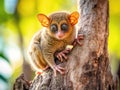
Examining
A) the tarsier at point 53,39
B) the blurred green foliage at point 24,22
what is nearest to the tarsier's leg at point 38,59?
the tarsier at point 53,39

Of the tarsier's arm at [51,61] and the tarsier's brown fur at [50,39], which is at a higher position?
the tarsier's brown fur at [50,39]

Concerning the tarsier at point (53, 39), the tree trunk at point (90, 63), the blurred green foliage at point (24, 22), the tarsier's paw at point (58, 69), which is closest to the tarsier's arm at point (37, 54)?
the tarsier at point (53, 39)

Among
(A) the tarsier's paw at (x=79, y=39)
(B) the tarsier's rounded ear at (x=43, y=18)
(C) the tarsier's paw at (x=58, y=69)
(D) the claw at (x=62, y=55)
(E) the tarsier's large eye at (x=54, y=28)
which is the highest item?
(B) the tarsier's rounded ear at (x=43, y=18)

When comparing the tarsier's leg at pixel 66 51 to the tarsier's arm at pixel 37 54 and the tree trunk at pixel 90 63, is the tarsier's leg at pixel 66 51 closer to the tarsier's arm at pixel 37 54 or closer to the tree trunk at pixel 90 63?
the tree trunk at pixel 90 63

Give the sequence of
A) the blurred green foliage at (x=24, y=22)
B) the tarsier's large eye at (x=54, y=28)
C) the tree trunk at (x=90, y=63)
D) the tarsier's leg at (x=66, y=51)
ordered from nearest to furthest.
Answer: the tree trunk at (x=90, y=63) → the tarsier's leg at (x=66, y=51) → the tarsier's large eye at (x=54, y=28) → the blurred green foliage at (x=24, y=22)

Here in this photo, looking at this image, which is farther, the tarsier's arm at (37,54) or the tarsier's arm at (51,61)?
the tarsier's arm at (37,54)

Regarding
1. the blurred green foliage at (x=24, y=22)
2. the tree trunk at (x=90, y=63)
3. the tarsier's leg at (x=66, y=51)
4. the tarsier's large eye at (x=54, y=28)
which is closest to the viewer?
the tree trunk at (x=90, y=63)
